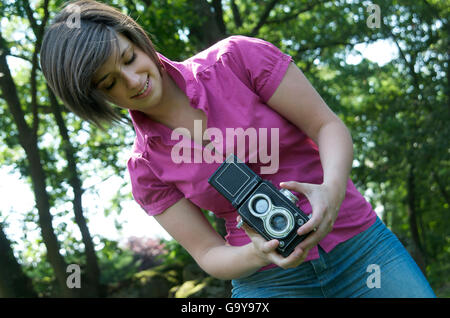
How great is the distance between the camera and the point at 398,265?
1866 millimetres

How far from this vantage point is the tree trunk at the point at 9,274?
656 centimetres

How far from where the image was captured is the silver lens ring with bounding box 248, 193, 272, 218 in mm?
1752

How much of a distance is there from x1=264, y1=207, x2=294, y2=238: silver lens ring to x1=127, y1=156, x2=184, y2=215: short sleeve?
1.59ft

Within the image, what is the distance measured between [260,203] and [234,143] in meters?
0.28

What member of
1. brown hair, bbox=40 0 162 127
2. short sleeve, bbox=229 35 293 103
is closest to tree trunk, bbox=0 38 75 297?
brown hair, bbox=40 0 162 127

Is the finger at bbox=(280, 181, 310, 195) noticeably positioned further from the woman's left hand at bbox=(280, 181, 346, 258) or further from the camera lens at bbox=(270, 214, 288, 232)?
the camera lens at bbox=(270, 214, 288, 232)

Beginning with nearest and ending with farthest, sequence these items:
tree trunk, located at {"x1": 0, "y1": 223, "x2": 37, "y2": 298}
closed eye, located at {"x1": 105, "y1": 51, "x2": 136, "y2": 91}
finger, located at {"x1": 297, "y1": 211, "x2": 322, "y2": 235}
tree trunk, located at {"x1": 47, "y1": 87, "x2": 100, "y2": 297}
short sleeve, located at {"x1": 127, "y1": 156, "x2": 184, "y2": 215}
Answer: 1. finger, located at {"x1": 297, "y1": 211, "x2": 322, "y2": 235}
2. closed eye, located at {"x1": 105, "y1": 51, "x2": 136, "y2": 91}
3. short sleeve, located at {"x1": 127, "y1": 156, "x2": 184, "y2": 215}
4. tree trunk, located at {"x1": 0, "y1": 223, "x2": 37, "y2": 298}
5. tree trunk, located at {"x1": 47, "y1": 87, "x2": 100, "y2": 297}

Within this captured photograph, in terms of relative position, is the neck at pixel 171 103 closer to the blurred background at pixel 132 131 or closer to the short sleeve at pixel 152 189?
the short sleeve at pixel 152 189

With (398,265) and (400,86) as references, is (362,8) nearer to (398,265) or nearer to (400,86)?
(400,86)

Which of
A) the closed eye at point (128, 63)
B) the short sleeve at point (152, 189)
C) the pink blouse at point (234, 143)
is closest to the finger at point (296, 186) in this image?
the pink blouse at point (234, 143)

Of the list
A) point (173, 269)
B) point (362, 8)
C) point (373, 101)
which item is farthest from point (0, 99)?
point (373, 101)

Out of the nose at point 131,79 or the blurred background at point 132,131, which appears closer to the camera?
the nose at point 131,79

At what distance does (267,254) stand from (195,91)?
2.14 ft

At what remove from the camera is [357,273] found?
6.17ft
